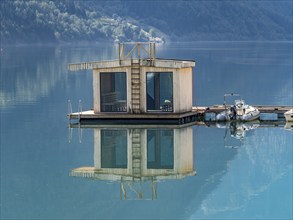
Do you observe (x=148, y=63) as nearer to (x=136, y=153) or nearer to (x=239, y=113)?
(x=239, y=113)

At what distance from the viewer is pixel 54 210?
2583 cm

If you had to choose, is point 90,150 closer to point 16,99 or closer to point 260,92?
point 16,99

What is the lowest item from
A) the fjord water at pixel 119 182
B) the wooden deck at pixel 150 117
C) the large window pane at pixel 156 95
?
the fjord water at pixel 119 182

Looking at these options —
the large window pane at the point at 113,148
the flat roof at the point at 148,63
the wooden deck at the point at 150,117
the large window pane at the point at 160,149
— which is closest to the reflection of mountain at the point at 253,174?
the large window pane at the point at 160,149

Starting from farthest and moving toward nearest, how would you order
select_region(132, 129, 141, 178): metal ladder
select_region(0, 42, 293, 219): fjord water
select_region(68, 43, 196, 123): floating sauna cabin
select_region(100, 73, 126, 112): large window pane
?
→ select_region(100, 73, 126, 112): large window pane < select_region(68, 43, 196, 123): floating sauna cabin < select_region(132, 129, 141, 178): metal ladder < select_region(0, 42, 293, 219): fjord water

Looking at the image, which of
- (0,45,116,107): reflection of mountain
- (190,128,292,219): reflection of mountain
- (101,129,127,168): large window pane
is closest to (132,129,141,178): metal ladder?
(101,129,127,168): large window pane

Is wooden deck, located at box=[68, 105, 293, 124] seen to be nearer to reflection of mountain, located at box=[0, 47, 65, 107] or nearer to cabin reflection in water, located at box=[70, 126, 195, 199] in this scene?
cabin reflection in water, located at box=[70, 126, 195, 199]

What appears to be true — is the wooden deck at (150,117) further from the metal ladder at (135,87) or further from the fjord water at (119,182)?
the fjord water at (119,182)

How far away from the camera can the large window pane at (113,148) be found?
32.0 metres

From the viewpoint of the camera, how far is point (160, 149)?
3453 cm

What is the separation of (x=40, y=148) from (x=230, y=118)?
37.4 feet

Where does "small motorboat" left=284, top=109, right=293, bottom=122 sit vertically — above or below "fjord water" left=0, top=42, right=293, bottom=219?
above

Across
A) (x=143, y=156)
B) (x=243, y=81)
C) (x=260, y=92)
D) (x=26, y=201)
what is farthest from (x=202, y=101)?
(x=26, y=201)

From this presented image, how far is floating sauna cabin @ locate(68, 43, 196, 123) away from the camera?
136 feet
